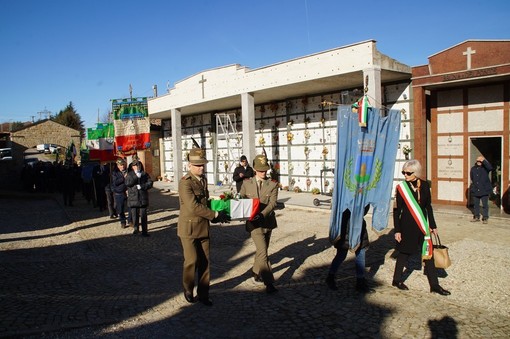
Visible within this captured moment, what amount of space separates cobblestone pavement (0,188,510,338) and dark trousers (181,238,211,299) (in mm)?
240

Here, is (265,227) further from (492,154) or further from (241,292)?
(492,154)

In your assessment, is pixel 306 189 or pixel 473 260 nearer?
pixel 473 260

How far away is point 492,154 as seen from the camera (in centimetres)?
1239

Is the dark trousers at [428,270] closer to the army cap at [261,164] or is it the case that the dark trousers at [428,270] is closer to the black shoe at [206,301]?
the army cap at [261,164]

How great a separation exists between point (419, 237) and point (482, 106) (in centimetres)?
A: 775

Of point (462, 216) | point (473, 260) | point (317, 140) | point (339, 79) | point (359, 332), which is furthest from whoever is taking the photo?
point (317, 140)

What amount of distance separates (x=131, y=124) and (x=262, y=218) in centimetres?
1070

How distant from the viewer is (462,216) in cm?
1101

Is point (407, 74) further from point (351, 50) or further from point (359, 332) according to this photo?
point (359, 332)

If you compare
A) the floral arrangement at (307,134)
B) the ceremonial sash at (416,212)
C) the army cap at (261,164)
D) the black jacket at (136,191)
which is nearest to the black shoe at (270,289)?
the army cap at (261,164)

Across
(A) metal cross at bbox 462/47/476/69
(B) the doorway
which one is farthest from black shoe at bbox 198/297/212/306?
(B) the doorway

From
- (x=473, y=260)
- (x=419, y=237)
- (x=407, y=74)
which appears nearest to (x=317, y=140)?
(x=407, y=74)

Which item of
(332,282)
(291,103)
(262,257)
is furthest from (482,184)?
(291,103)

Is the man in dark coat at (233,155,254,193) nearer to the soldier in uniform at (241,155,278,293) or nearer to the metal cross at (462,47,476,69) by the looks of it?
the soldier in uniform at (241,155,278,293)
